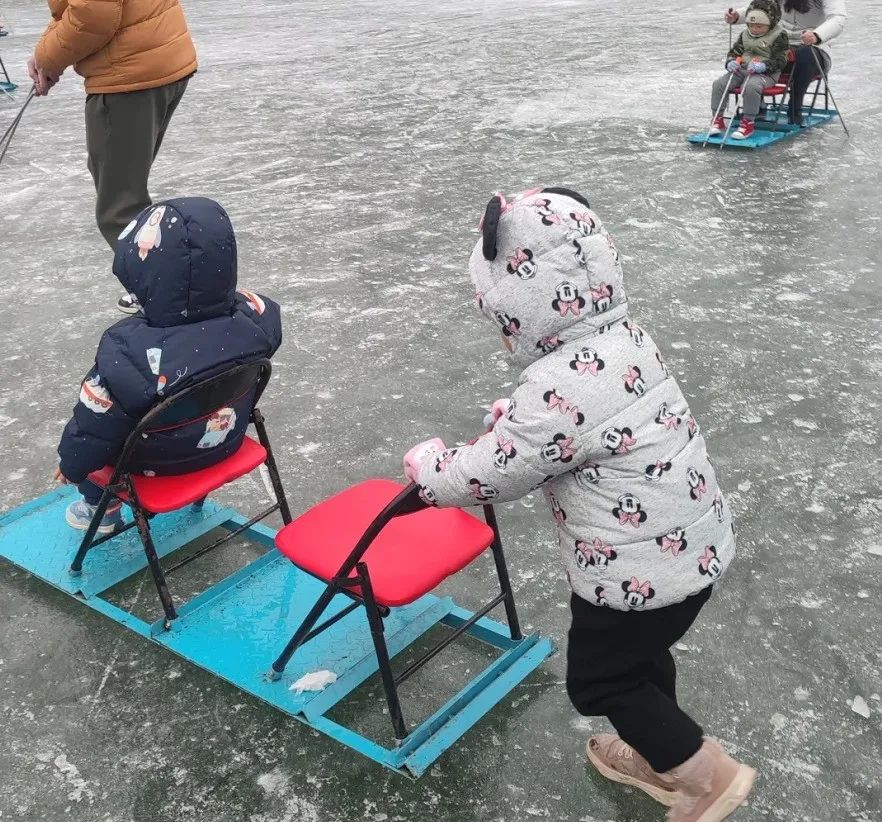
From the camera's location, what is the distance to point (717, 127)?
24.2 feet

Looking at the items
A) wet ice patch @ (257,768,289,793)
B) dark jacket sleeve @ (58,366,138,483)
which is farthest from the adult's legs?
wet ice patch @ (257,768,289,793)

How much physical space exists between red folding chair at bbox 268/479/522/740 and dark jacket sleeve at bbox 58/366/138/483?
1.72ft

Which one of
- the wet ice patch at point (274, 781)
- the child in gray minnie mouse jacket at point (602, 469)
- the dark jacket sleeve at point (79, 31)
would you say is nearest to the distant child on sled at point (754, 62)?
the dark jacket sleeve at point (79, 31)

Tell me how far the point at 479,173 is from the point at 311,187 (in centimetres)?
113

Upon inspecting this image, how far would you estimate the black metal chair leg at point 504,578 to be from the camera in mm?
2416

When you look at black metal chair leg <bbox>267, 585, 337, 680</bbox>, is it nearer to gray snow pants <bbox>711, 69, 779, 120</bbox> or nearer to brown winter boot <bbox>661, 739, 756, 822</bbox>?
brown winter boot <bbox>661, 739, 756, 822</bbox>

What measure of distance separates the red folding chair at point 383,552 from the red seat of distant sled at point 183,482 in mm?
358

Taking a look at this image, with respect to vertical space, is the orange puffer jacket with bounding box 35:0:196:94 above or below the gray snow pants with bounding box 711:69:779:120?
above

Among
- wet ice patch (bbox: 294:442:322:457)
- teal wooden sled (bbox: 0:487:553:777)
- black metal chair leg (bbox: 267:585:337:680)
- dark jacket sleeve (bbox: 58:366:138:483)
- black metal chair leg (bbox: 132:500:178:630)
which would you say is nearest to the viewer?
black metal chair leg (bbox: 267:585:337:680)

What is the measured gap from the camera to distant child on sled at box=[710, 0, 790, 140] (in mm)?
7062

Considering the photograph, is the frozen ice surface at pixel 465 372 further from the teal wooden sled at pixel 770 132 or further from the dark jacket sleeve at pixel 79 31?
the dark jacket sleeve at pixel 79 31

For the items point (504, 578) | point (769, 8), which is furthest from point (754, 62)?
point (504, 578)

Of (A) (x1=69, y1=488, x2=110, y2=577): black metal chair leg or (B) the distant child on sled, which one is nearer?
(A) (x1=69, y1=488, x2=110, y2=577): black metal chair leg

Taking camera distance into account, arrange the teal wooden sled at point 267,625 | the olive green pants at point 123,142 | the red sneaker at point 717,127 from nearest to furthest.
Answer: the teal wooden sled at point 267,625 < the olive green pants at point 123,142 < the red sneaker at point 717,127
